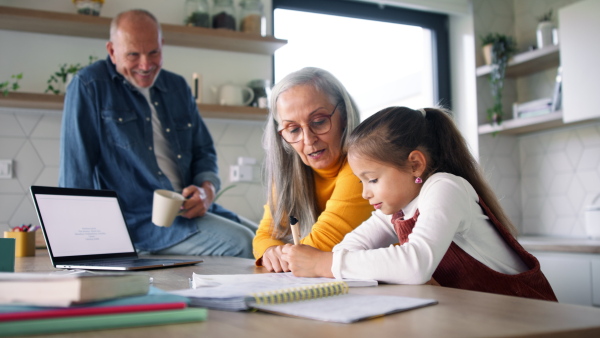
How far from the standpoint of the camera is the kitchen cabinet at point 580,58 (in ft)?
9.66

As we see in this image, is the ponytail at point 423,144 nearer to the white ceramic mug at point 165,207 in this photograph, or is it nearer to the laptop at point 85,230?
the laptop at point 85,230

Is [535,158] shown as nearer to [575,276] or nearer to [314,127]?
[575,276]

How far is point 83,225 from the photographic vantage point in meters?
1.59

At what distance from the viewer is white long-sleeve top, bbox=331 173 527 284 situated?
959 millimetres

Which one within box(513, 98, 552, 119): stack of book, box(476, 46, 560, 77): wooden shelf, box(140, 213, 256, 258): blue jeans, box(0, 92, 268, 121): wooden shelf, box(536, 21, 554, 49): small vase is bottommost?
box(140, 213, 256, 258): blue jeans

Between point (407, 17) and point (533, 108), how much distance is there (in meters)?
1.09

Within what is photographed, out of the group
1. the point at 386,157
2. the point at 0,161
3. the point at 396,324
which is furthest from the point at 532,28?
the point at 396,324

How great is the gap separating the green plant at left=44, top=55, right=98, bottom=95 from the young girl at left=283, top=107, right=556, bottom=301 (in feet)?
6.46

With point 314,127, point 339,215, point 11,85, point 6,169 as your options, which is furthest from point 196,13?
point 339,215

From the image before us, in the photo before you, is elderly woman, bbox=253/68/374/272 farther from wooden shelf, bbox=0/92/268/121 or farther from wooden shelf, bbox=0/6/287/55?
wooden shelf, bbox=0/6/287/55

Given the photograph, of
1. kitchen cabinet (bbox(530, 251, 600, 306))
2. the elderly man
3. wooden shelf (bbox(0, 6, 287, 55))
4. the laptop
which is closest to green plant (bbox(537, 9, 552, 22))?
kitchen cabinet (bbox(530, 251, 600, 306))

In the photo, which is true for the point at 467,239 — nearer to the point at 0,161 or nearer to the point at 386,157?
the point at 386,157

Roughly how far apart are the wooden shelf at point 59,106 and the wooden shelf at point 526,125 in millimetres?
1531

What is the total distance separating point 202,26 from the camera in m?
3.05
